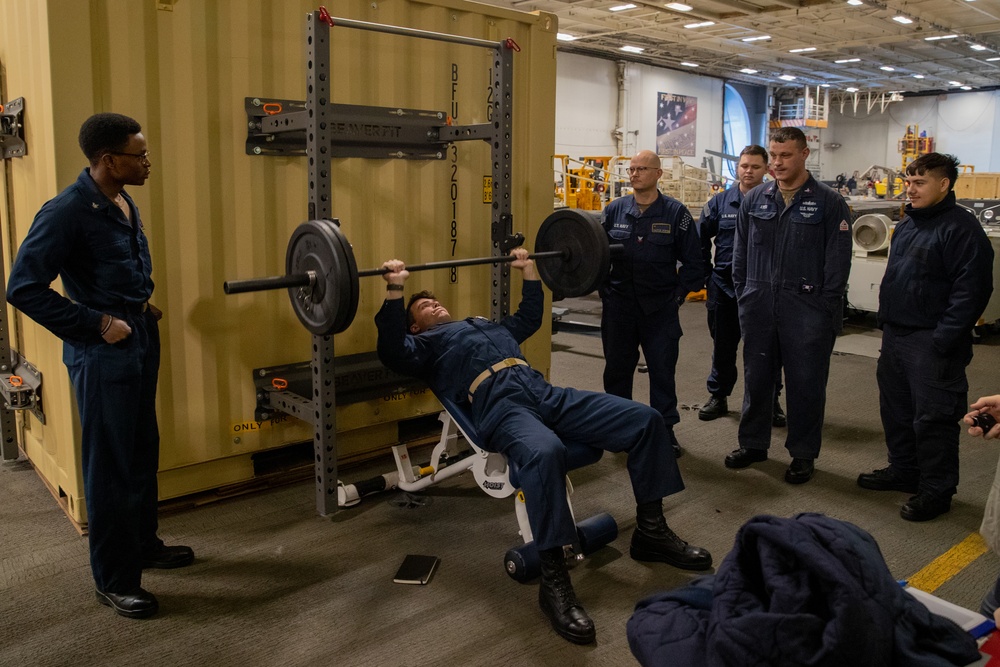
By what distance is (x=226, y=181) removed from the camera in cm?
324

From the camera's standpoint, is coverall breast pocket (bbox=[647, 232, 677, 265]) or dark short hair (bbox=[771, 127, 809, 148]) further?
coverall breast pocket (bbox=[647, 232, 677, 265])

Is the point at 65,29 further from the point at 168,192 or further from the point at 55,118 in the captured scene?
the point at 168,192

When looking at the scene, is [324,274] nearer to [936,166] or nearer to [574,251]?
[574,251]

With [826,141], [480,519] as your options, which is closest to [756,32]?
[826,141]

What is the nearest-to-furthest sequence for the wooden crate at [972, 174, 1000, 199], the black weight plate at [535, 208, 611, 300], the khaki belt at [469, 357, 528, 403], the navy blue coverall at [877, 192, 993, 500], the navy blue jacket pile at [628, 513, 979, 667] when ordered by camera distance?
the navy blue jacket pile at [628, 513, 979, 667]
the khaki belt at [469, 357, 528, 403]
the navy blue coverall at [877, 192, 993, 500]
the black weight plate at [535, 208, 611, 300]
the wooden crate at [972, 174, 1000, 199]

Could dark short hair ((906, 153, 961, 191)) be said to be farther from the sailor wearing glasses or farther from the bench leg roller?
the bench leg roller

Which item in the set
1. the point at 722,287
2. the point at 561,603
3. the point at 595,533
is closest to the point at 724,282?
the point at 722,287

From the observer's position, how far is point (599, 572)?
2885mm

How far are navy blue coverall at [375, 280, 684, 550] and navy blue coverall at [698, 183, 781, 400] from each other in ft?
6.25

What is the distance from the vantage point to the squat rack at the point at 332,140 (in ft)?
9.36

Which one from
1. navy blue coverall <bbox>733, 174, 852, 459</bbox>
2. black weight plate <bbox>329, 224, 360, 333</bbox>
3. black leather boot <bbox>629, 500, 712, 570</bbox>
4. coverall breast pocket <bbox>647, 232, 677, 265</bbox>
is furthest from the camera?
coverall breast pocket <bbox>647, 232, 677, 265</bbox>

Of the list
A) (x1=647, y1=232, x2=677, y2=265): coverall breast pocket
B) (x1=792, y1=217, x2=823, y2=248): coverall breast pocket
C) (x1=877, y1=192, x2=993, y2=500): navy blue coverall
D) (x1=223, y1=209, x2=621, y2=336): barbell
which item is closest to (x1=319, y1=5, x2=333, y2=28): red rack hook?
(x1=223, y1=209, x2=621, y2=336): barbell

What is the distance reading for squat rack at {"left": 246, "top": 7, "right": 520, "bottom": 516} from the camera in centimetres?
285

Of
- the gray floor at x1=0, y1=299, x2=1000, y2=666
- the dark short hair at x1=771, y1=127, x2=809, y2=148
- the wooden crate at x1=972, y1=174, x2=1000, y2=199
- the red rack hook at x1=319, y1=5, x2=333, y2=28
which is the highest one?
the red rack hook at x1=319, y1=5, x2=333, y2=28
